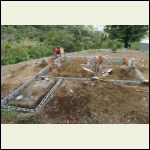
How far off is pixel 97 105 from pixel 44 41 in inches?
531

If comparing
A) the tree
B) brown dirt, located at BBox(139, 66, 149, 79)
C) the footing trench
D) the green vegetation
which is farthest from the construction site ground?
the tree

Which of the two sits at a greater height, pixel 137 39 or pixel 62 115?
pixel 137 39

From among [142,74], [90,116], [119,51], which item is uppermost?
[119,51]

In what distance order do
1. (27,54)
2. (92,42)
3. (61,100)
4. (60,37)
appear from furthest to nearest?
(92,42)
(60,37)
(27,54)
(61,100)

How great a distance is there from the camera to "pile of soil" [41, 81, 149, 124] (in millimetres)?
6527

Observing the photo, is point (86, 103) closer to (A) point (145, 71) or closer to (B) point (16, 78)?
(B) point (16, 78)

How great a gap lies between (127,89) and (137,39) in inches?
443

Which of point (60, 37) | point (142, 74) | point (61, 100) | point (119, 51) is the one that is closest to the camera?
point (61, 100)

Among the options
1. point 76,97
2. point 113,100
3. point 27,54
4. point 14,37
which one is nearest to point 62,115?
point 76,97

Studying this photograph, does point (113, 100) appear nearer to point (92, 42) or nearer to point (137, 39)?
point (137, 39)

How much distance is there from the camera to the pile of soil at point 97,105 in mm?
6527

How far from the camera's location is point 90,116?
665 cm

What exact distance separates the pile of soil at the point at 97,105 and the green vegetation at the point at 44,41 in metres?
6.87

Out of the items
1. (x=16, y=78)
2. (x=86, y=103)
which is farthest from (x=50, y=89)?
(x=16, y=78)
